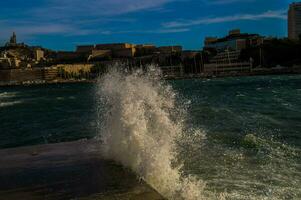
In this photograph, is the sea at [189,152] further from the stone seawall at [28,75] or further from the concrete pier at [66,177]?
the stone seawall at [28,75]

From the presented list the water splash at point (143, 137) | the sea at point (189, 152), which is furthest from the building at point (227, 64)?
the water splash at point (143, 137)

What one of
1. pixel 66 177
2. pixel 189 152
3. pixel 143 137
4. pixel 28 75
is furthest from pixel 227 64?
pixel 66 177

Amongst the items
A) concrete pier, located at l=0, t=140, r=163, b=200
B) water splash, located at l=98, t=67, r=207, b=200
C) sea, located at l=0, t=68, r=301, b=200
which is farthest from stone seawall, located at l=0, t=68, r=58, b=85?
concrete pier, located at l=0, t=140, r=163, b=200

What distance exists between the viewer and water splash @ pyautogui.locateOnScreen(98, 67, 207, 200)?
26.1 ft

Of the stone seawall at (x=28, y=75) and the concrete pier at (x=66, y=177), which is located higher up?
the concrete pier at (x=66, y=177)

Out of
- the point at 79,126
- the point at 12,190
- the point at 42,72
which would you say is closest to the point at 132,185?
the point at 12,190

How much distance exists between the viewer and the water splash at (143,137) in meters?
7.96

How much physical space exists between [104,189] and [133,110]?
9.53 ft

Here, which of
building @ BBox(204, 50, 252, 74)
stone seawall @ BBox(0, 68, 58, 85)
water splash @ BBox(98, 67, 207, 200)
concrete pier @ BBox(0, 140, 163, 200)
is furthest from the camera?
stone seawall @ BBox(0, 68, 58, 85)

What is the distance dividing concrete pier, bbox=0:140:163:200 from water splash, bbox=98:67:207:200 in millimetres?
319

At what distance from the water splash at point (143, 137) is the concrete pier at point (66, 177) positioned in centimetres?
32

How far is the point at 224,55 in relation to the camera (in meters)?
161

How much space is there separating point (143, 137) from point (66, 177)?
1868 mm

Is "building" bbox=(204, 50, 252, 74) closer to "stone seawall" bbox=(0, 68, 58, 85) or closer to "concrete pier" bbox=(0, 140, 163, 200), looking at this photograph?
"stone seawall" bbox=(0, 68, 58, 85)
